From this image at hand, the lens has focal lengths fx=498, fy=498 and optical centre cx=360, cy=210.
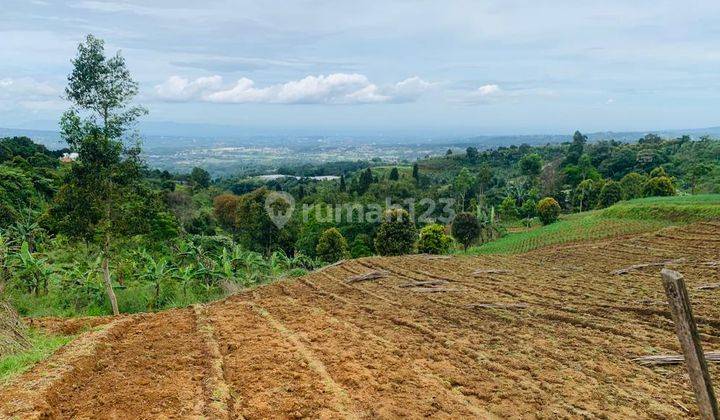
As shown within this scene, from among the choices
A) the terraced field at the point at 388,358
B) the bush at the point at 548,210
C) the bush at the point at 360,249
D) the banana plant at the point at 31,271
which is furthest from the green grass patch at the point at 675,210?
the banana plant at the point at 31,271

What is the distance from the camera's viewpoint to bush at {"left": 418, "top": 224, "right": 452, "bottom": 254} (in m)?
34.4

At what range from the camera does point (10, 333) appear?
7871 millimetres

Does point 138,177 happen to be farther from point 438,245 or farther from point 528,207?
point 528,207

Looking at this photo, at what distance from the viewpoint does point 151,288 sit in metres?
17.5

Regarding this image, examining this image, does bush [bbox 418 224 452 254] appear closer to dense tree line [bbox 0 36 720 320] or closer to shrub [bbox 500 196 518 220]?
dense tree line [bbox 0 36 720 320]

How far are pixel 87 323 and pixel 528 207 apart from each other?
161 feet

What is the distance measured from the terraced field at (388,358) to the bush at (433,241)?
22.0 metres

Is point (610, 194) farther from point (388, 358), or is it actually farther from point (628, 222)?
point (388, 358)

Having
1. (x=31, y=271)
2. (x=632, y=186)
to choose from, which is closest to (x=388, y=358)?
(x=31, y=271)

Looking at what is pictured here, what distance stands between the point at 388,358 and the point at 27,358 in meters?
4.97

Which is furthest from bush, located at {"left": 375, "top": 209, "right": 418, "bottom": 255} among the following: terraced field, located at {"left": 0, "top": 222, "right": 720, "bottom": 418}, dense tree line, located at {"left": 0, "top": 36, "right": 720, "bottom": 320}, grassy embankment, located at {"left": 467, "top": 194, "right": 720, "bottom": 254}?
terraced field, located at {"left": 0, "top": 222, "right": 720, "bottom": 418}

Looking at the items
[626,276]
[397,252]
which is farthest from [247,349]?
[397,252]

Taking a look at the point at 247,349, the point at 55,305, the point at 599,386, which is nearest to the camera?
the point at 599,386

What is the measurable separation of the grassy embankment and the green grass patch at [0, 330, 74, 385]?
21.7m
